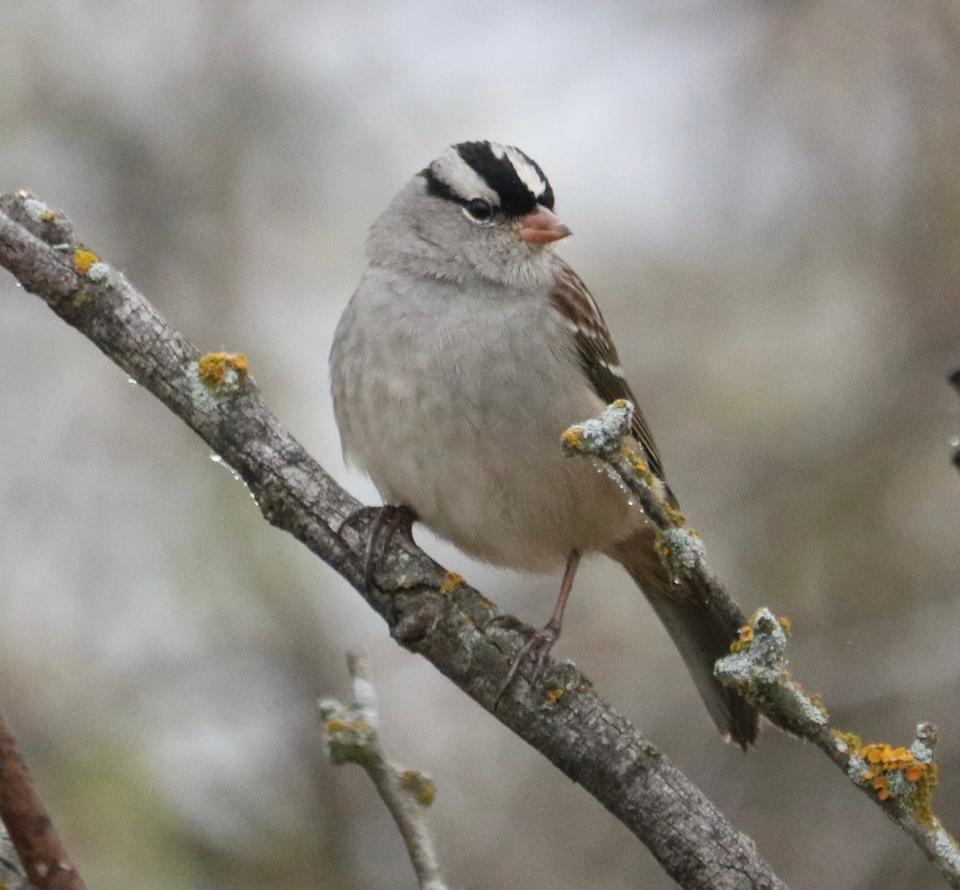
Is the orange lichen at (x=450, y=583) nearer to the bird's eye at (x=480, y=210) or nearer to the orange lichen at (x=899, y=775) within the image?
the orange lichen at (x=899, y=775)

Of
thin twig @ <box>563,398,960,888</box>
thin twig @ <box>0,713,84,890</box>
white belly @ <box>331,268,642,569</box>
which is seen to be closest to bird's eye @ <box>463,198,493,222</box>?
white belly @ <box>331,268,642,569</box>

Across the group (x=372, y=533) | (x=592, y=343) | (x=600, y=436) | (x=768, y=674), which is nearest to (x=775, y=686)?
(x=768, y=674)

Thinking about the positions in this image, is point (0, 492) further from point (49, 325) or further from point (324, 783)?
point (324, 783)

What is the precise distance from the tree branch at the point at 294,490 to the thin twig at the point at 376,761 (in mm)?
195

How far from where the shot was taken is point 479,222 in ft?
13.8

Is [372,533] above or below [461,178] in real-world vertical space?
below

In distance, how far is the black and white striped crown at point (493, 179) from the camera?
4.17 m

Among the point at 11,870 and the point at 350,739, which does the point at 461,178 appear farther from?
the point at 11,870

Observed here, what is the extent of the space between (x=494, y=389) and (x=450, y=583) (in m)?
0.86

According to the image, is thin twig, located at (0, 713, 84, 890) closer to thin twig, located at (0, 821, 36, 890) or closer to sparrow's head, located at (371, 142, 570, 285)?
thin twig, located at (0, 821, 36, 890)

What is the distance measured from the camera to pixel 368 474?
12.6 feet

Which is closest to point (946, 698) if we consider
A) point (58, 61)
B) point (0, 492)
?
point (0, 492)

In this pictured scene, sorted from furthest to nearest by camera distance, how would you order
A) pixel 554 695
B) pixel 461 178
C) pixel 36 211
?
pixel 461 178 → pixel 36 211 → pixel 554 695

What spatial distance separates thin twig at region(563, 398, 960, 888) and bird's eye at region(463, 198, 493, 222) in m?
1.91
